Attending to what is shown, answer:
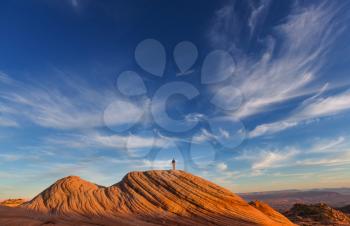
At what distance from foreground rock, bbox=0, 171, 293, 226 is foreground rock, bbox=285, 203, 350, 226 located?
22.1m

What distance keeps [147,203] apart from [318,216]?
128 feet

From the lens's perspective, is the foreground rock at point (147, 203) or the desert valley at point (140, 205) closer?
the desert valley at point (140, 205)

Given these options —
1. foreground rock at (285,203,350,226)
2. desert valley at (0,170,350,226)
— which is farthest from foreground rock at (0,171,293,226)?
foreground rock at (285,203,350,226)

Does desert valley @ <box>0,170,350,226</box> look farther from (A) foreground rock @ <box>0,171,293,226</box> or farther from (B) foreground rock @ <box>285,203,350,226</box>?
(B) foreground rock @ <box>285,203,350,226</box>

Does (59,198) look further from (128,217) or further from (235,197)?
(235,197)

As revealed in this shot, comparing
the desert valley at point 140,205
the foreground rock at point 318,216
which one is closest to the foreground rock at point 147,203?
the desert valley at point 140,205

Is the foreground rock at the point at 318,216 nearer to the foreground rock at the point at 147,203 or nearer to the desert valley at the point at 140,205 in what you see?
the desert valley at the point at 140,205

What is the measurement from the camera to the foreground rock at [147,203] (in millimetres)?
22734

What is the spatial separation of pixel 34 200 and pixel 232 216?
17.8m

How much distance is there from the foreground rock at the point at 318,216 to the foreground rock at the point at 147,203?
2213 centimetres

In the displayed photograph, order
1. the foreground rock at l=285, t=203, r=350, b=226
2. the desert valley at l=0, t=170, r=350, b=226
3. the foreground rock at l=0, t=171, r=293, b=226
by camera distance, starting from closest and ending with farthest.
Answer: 1. the desert valley at l=0, t=170, r=350, b=226
2. the foreground rock at l=0, t=171, r=293, b=226
3. the foreground rock at l=285, t=203, r=350, b=226

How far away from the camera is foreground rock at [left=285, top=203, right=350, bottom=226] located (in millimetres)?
45594

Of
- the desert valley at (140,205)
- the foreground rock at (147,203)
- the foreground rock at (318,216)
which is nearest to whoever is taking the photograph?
the desert valley at (140,205)

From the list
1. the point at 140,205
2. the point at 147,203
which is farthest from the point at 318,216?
the point at 140,205
